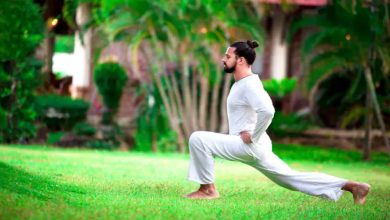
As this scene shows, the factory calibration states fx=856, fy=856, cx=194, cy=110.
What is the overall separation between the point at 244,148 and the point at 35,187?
6.90 feet

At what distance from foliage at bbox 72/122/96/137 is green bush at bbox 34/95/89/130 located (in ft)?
1.38

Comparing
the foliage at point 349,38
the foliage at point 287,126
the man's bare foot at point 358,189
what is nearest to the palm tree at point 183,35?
the foliage at point 349,38

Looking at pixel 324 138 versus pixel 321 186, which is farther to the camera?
pixel 324 138

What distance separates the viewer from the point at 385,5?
19000mm

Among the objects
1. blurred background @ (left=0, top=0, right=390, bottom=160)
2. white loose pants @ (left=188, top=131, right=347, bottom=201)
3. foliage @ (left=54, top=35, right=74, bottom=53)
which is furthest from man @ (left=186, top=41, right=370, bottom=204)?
foliage @ (left=54, top=35, right=74, bottom=53)

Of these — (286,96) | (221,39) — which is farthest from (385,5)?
(286,96)

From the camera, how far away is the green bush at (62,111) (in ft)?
68.8

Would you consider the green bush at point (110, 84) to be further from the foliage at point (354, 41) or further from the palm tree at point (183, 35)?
the foliage at point (354, 41)

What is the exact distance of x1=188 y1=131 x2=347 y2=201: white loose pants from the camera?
8641 millimetres

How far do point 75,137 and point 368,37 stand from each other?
7.29 m

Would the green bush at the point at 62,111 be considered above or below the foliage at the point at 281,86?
below

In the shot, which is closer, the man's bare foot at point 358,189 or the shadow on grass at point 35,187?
the shadow on grass at point 35,187

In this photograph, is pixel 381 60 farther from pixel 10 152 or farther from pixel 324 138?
pixel 10 152

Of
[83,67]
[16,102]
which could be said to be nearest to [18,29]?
[16,102]
